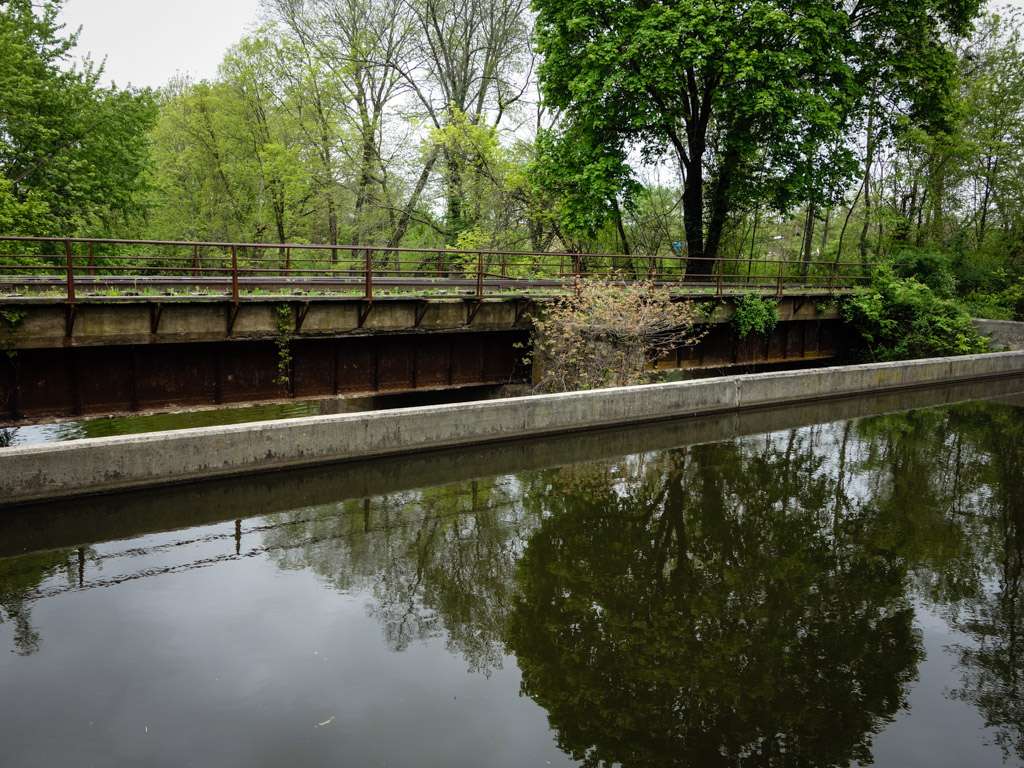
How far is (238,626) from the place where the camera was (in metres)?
6.58

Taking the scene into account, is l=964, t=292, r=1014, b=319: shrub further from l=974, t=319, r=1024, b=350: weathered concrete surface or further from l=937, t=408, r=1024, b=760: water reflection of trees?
l=937, t=408, r=1024, b=760: water reflection of trees

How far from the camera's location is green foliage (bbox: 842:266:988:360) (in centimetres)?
2173

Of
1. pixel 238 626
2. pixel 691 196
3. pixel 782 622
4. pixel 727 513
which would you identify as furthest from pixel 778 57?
pixel 238 626

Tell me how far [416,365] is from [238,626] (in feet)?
25.7

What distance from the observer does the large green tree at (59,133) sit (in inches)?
698

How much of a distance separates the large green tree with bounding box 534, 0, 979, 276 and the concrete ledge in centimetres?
523

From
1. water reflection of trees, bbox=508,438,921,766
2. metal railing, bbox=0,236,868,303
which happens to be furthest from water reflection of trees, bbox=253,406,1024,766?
metal railing, bbox=0,236,868,303

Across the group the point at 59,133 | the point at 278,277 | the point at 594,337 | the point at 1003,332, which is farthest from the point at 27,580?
the point at 1003,332

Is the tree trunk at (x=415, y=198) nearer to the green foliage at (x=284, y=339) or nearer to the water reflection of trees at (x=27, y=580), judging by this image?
the green foliage at (x=284, y=339)

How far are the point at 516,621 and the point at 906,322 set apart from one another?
20.4 meters

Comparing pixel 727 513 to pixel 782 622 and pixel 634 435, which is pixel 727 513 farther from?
pixel 634 435

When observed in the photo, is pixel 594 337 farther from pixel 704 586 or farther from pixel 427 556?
pixel 704 586

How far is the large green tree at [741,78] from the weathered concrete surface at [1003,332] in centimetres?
781

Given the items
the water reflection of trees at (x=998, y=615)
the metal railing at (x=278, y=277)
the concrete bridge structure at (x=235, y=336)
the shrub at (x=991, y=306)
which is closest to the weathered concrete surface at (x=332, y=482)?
the concrete bridge structure at (x=235, y=336)
